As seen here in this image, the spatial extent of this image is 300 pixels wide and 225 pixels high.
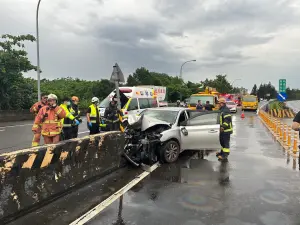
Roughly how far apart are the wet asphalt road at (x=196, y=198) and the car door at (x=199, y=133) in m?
0.60

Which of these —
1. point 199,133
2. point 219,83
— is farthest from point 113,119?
point 219,83

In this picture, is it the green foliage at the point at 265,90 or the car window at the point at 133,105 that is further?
the green foliage at the point at 265,90

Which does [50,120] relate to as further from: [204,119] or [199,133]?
[204,119]

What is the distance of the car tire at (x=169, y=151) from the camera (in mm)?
7785

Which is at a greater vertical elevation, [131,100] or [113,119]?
[131,100]

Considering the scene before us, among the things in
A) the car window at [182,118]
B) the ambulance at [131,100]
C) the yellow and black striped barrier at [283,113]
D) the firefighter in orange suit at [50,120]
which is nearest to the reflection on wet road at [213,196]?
the car window at [182,118]

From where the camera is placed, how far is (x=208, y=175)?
271 inches

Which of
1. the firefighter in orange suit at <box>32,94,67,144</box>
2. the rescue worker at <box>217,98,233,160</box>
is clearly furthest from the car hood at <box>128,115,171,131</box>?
the rescue worker at <box>217,98,233,160</box>

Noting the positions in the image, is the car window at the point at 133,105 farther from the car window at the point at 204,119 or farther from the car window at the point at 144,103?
the car window at the point at 204,119

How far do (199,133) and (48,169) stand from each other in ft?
15.1

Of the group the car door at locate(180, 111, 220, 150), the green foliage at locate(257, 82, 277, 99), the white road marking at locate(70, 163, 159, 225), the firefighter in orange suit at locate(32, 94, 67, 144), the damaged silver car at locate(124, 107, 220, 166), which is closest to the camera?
the white road marking at locate(70, 163, 159, 225)

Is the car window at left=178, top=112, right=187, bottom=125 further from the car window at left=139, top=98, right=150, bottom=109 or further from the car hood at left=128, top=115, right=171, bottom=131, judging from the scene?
the car window at left=139, top=98, right=150, bottom=109

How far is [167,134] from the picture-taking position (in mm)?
7855

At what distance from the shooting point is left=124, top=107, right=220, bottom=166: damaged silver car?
755cm
